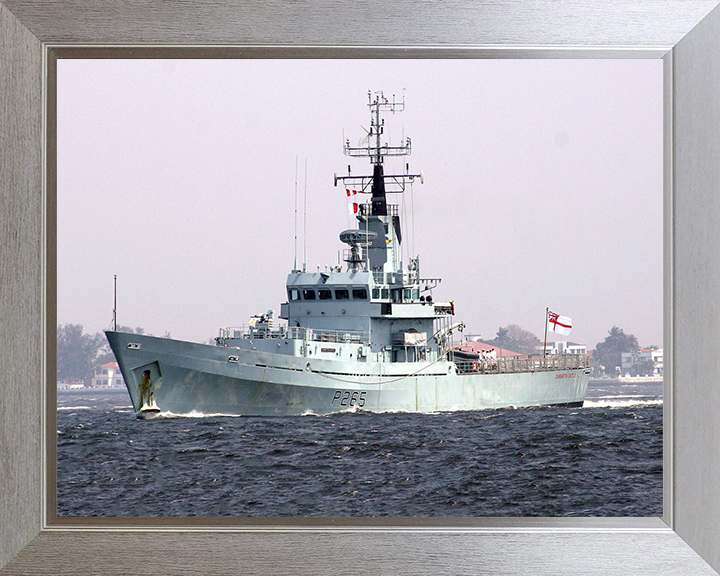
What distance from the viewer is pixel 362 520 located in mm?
2422

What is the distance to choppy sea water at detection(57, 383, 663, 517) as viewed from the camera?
7703 millimetres

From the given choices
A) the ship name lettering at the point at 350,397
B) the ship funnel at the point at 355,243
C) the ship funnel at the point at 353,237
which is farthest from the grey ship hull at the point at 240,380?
the ship funnel at the point at 353,237

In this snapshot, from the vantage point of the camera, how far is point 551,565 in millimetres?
2416

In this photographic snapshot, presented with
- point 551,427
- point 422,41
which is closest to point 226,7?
point 422,41

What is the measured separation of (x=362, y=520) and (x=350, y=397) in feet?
32.5

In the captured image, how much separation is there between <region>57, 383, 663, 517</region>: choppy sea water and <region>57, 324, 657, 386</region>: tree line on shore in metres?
0.44

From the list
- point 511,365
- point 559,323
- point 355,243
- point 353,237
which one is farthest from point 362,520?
point 511,365

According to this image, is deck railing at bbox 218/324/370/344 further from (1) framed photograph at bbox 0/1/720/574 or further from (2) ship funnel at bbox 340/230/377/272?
(1) framed photograph at bbox 0/1/720/574

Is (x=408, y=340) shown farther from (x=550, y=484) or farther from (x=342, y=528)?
(x=342, y=528)

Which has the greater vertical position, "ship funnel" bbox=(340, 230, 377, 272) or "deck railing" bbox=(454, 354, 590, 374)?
"ship funnel" bbox=(340, 230, 377, 272)

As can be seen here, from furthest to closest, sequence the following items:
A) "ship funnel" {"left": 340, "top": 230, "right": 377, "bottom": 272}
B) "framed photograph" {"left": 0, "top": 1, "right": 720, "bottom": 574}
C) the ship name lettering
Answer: "ship funnel" {"left": 340, "top": 230, "right": 377, "bottom": 272} → the ship name lettering → "framed photograph" {"left": 0, "top": 1, "right": 720, "bottom": 574}

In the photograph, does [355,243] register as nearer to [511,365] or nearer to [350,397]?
[350,397]

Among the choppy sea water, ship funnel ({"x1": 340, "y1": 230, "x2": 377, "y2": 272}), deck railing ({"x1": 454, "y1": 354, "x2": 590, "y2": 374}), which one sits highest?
ship funnel ({"x1": 340, "y1": 230, "x2": 377, "y2": 272})

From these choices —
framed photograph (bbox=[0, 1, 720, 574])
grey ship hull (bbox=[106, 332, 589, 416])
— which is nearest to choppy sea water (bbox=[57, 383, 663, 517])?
grey ship hull (bbox=[106, 332, 589, 416])
